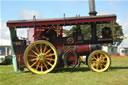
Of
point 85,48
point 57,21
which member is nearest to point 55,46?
point 57,21

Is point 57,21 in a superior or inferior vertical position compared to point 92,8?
inferior

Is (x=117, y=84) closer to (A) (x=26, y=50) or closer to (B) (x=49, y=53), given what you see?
(B) (x=49, y=53)

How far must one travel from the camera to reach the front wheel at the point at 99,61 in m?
7.83

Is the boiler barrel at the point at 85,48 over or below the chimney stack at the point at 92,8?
below

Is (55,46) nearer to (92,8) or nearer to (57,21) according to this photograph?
(57,21)

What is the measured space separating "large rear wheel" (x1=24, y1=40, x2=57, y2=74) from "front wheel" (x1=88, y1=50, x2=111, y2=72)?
1582 millimetres

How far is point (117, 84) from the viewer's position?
5.41 metres

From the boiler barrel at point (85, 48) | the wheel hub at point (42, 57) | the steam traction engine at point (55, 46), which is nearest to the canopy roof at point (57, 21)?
the steam traction engine at point (55, 46)

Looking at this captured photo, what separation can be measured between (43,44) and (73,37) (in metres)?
1.45

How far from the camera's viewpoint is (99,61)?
7.84 m

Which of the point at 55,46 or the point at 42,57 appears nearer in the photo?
the point at 42,57

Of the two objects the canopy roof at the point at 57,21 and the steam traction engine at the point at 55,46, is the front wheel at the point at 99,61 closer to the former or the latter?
the steam traction engine at the point at 55,46

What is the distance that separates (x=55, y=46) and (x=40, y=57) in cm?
102

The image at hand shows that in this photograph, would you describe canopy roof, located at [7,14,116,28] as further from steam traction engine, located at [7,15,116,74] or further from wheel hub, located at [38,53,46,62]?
wheel hub, located at [38,53,46,62]
